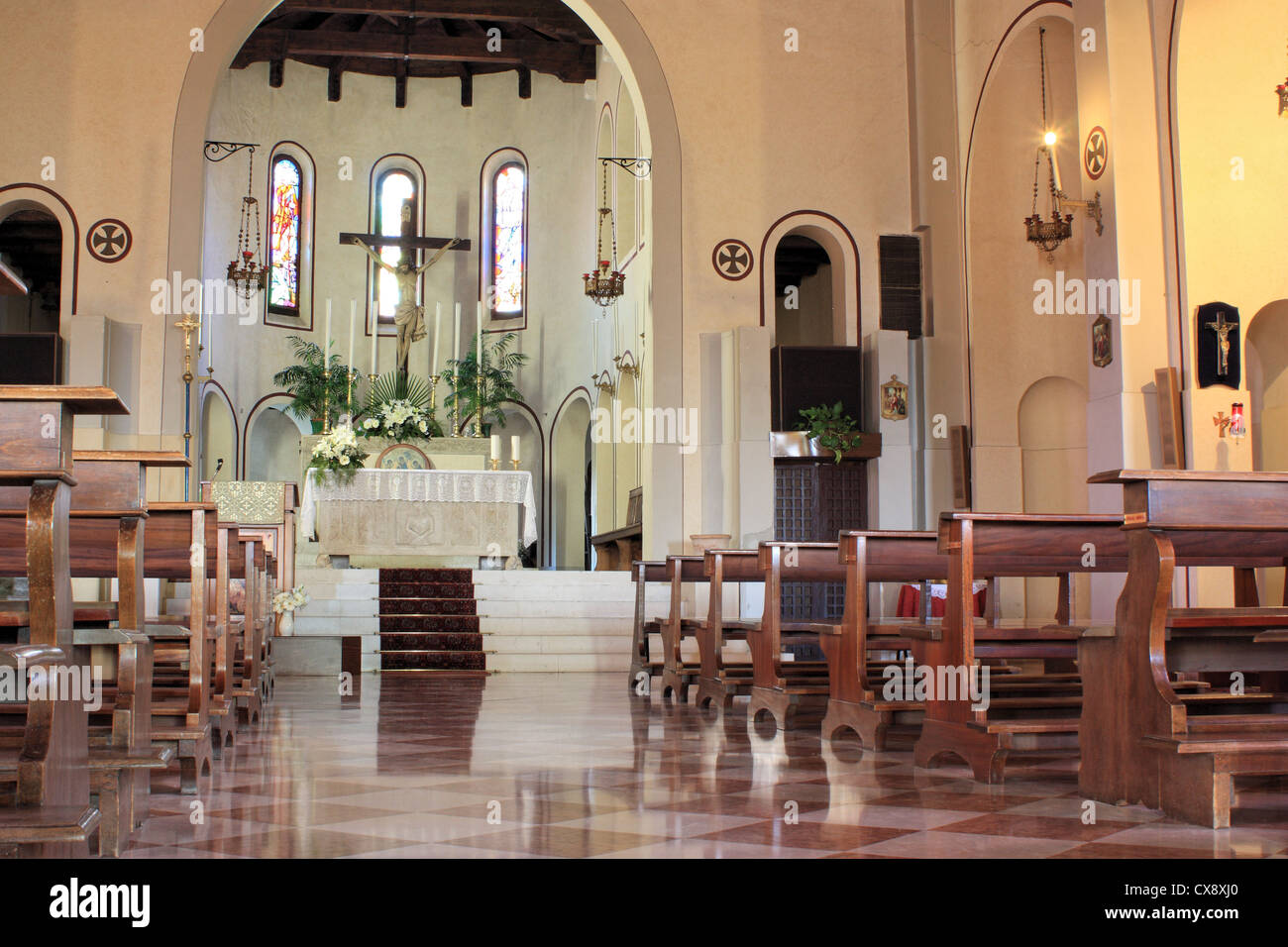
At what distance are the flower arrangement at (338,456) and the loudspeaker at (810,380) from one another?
3992mm

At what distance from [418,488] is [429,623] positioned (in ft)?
6.91

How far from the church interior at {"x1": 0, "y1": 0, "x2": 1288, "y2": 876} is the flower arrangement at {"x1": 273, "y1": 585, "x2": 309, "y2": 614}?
40mm

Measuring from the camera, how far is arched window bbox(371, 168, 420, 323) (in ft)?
63.1

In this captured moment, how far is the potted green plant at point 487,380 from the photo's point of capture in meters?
17.5

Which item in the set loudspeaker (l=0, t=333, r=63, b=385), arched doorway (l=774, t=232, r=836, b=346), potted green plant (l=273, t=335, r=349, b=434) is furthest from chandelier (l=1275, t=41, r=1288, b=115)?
potted green plant (l=273, t=335, r=349, b=434)

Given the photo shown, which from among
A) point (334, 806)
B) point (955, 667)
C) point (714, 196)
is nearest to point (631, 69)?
point (714, 196)

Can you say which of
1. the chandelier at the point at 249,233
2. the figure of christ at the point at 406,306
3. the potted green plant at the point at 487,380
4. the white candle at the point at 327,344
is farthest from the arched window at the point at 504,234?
the chandelier at the point at 249,233

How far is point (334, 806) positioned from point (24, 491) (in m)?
1.15

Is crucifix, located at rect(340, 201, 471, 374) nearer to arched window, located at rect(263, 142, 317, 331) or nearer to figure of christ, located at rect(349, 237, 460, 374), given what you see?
figure of christ, located at rect(349, 237, 460, 374)

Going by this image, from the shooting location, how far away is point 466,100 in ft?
64.3

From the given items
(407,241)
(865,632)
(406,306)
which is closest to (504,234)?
(407,241)

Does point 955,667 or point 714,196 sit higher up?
point 714,196

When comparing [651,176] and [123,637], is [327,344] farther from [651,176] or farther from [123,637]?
[123,637]

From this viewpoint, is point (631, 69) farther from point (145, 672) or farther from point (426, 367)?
point (145, 672)
